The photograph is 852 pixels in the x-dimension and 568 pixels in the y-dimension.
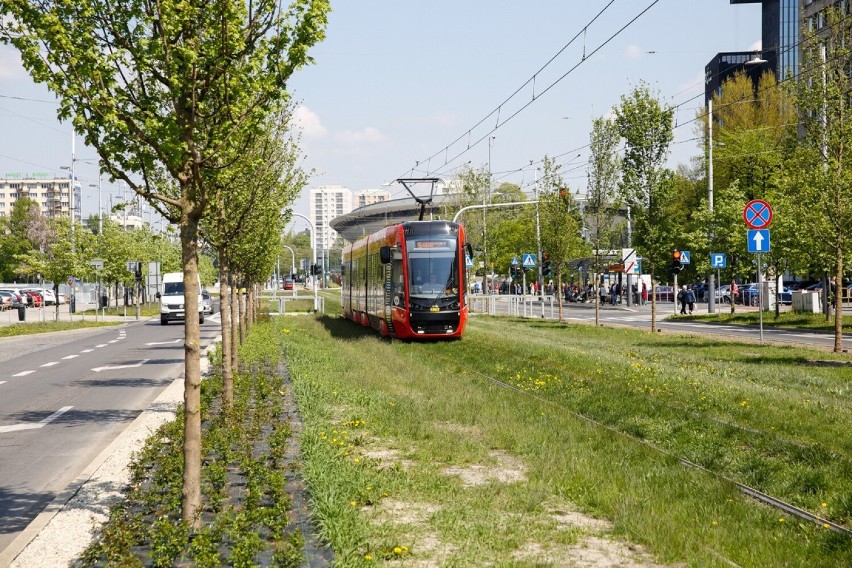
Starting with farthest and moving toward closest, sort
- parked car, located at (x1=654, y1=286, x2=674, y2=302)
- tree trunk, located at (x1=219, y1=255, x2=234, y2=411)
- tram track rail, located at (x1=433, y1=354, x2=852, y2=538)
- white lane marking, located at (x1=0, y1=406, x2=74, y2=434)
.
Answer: parked car, located at (x1=654, y1=286, x2=674, y2=302)
white lane marking, located at (x1=0, y1=406, x2=74, y2=434)
tree trunk, located at (x1=219, y1=255, x2=234, y2=411)
tram track rail, located at (x1=433, y1=354, x2=852, y2=538)

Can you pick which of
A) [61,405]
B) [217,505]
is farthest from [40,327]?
[217,505]

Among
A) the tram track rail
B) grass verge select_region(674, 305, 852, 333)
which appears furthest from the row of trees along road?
grass verge select_region(674, 305, 852, 333)

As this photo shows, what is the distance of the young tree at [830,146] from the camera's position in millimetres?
22656

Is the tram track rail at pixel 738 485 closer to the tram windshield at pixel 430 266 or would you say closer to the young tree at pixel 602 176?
the tram windshield at pixel 430 266

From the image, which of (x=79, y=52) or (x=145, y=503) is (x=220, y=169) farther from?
(x=145, y=503)

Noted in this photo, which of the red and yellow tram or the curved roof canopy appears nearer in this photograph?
the red and yellow tram

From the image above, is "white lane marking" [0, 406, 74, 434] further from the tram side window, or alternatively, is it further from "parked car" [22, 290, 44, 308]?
"parked car" [22, 290, 44, 308]

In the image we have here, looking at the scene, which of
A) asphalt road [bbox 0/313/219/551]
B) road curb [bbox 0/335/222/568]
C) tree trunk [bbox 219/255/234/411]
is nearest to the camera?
road curb [bbox 0/335/222/568]

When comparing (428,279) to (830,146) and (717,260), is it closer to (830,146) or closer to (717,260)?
(830,146)

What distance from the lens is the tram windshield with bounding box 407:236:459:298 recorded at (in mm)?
27453

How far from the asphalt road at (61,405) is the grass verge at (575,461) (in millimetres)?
2578

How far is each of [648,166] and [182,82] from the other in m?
28.1

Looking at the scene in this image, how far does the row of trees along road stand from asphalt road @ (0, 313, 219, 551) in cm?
284

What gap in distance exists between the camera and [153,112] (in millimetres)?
7547
